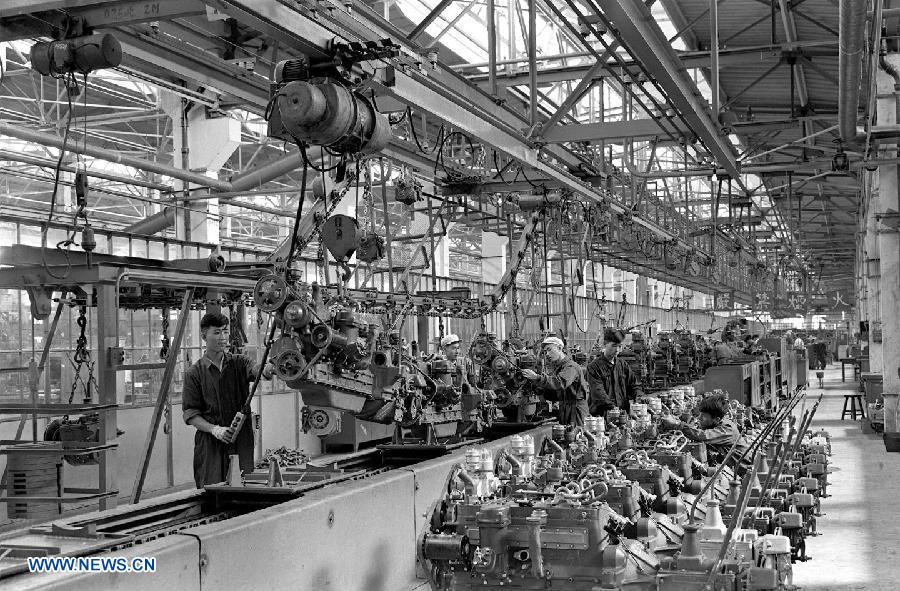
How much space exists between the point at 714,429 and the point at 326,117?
14.8 feet

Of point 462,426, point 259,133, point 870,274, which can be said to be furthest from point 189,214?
point 870,274

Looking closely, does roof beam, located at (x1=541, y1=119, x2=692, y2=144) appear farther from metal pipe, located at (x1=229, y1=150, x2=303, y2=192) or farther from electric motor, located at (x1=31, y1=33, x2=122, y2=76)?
metal pipe, located at (x1=229, y1=150, x2=303, y2=192)

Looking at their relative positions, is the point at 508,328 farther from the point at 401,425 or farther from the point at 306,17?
the point at 306,17

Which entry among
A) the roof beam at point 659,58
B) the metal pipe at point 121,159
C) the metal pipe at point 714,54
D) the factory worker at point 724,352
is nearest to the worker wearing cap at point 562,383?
the roof beam at point 659,58

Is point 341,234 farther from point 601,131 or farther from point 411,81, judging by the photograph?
point 601,131

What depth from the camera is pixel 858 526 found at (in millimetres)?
8805

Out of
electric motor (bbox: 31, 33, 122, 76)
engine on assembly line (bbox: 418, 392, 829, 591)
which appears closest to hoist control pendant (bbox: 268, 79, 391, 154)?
electric motor (bbox: 31, 33, 122, 76)

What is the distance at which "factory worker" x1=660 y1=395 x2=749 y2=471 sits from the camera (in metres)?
7.07

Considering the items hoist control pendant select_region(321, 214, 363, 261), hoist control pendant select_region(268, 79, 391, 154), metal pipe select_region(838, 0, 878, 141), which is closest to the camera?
hoist control pendant select_region(268, 79, 391, 154)

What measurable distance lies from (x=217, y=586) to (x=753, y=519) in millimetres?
2810

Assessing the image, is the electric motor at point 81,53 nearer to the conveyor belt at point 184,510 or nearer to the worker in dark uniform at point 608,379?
the conveyor belt at point 184,510

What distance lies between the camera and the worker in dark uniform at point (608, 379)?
31.9ft

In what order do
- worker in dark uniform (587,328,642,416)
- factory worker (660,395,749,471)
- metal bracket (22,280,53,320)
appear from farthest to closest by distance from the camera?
1. worker in dark uniform (587,328,642,416)
2. metal bracket (22,280,53,320)
3. factory worker (660,395,749,471)

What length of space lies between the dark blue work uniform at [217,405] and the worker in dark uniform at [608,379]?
462cm
